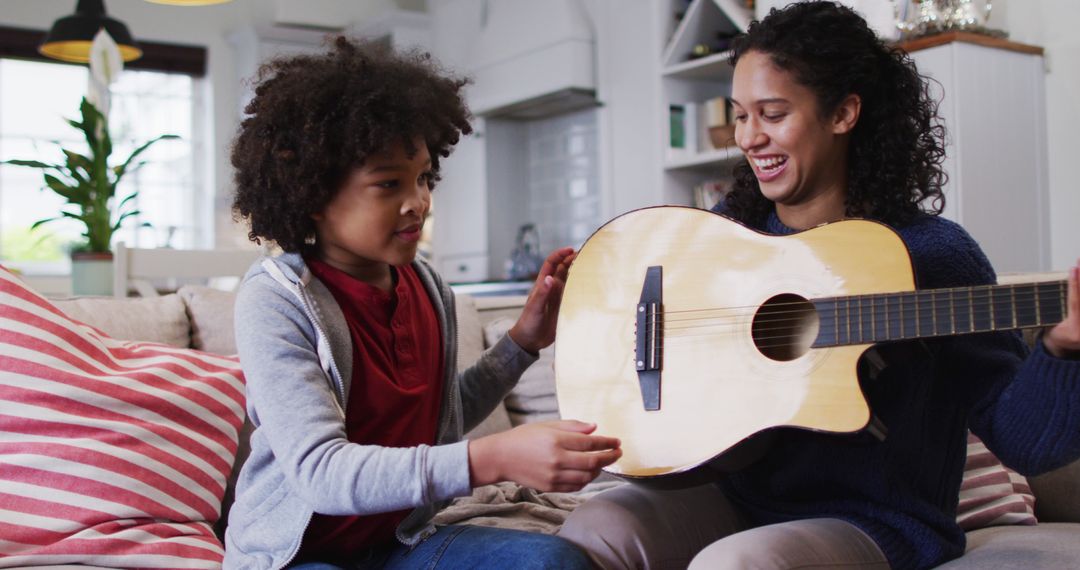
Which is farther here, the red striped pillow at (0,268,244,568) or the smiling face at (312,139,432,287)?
the red striped pillow at (0,268,244,568)

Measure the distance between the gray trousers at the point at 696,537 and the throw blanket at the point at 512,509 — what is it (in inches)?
11.8

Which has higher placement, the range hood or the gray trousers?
the range hood

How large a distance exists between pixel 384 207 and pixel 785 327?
51 cm

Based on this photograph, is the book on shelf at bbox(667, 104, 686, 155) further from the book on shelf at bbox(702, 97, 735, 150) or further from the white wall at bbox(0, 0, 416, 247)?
the white wall at bbox(0, 0, 416, 247)

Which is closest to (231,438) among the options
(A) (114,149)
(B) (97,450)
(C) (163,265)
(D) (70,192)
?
(B) (97,450)

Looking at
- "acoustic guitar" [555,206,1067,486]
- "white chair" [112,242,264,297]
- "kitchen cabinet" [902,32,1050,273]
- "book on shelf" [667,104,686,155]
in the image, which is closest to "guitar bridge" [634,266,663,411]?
"acoustic guitar" [555,206,1067,486]

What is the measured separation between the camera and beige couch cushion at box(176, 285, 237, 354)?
76.9 inches

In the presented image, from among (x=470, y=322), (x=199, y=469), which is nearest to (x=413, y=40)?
(x=470, y=322)

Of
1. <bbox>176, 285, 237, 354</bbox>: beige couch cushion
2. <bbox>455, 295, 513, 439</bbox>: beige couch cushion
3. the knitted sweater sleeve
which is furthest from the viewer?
<bbox>455, 295, 513, 439</bbox>: beige couch cushion

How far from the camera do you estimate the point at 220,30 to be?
21.4 ft

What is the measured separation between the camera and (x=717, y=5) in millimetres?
4094

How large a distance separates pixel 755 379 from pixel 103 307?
122 centimetres

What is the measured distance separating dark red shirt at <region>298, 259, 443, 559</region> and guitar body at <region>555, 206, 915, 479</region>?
0.60 ft

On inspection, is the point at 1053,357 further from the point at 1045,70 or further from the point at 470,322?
the point at 1045,70
